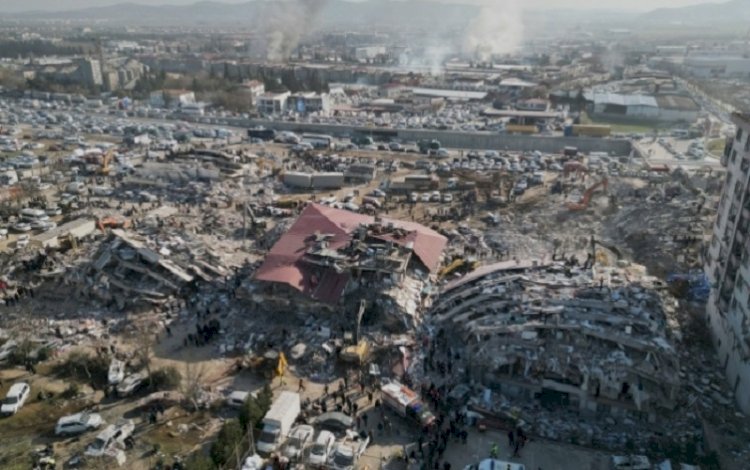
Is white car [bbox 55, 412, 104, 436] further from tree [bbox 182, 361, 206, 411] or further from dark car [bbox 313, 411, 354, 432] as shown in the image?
dark car [bbox 313, 411, 354, 432]

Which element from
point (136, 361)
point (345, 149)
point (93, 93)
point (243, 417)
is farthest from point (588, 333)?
point (93, 93)

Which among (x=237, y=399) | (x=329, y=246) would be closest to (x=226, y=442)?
(x=237, y=399)

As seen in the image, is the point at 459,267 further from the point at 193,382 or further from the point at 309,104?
the point at 309,104

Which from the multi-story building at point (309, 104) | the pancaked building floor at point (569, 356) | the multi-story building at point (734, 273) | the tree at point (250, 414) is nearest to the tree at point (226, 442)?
the tree at point (250, 414)

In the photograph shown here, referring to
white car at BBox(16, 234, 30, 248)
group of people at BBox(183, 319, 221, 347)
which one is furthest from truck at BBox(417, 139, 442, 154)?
group of people at BBox(183, 319, 221, 347)

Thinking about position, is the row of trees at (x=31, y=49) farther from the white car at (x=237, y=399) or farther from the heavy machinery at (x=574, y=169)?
the white car at (x=237, y=399)
